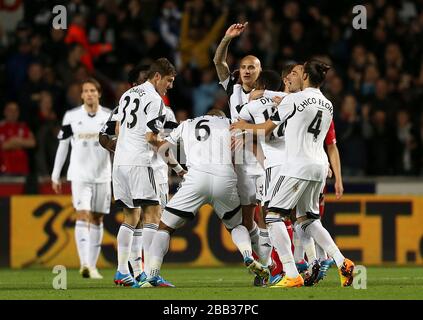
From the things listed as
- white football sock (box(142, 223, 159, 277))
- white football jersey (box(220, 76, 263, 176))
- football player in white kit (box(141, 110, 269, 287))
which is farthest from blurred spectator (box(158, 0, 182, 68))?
football player in white kit (box(141, 110, 269, 287))

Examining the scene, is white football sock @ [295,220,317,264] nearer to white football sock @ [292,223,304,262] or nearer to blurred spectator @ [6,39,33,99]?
white football sock @ [292,223,304,262]

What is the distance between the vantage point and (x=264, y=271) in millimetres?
11945

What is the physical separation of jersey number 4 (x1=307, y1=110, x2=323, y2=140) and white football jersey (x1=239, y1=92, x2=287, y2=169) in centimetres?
46

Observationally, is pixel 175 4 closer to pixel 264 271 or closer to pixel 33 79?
pixel 33 79

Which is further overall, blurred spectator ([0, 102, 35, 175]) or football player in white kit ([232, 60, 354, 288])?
Result: blurred spectator ([0, 102, 35, 175])

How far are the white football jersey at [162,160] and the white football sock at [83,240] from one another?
7.35ft

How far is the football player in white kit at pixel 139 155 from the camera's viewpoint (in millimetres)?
12383

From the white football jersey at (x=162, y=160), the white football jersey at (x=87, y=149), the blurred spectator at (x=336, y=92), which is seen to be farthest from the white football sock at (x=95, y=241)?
the blurred spectator at (x=336, y=92)

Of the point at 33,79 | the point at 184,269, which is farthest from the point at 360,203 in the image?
the point at 33,79

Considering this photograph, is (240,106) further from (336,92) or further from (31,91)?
(31,91)

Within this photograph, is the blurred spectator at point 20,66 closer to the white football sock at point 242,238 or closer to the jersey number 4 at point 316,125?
the white football sock at point 242,238

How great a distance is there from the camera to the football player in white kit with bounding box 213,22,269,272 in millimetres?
12523

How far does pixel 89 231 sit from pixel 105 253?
2.10m

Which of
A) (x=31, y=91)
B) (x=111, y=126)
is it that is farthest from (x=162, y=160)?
(x=31, y=91)
